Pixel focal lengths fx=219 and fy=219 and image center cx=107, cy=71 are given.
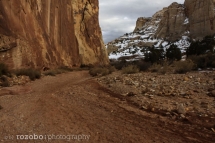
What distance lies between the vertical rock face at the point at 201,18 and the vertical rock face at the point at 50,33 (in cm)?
4462

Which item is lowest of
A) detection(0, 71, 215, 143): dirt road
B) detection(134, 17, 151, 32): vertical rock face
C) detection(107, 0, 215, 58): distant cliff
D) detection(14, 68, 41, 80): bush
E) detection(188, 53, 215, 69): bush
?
detection(0, 71, 215, 143): dirt road

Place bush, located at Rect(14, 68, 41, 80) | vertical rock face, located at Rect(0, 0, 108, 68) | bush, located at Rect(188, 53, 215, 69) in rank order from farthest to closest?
vertical rock face, located at Rect(0, 0, 108, 68) < bush, located at Rect(188, 53, 215, 69) < bush, located at Rect(14, 68, 41, 80)

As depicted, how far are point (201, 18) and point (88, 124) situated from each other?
69.9 metres

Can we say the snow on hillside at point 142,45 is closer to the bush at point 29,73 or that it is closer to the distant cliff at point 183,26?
the distant cliff at point 183,26

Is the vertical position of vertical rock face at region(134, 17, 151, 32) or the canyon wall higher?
vertical rock face at region(134, 17, 151, 32)

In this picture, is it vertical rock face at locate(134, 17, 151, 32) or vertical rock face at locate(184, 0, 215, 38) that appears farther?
vertical rock face at locate(134, 17, 151, 32)

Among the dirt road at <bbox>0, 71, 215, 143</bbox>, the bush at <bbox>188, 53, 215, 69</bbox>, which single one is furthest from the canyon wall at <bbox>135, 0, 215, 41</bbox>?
the dirt road at <bbox>0, 71, 215, 143</bbox>

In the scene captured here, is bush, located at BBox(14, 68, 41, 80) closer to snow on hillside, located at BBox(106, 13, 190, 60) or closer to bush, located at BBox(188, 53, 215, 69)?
bush, located at BBox(188, 53, 215, 69)

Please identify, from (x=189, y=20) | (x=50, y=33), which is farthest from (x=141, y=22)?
(x=50, y=33)

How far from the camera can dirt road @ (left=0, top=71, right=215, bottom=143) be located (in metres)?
4.21

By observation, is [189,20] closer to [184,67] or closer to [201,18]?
[201,18]

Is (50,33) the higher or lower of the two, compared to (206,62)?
higher

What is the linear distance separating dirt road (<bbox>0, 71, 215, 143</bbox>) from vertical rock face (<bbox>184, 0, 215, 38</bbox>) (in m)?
63.1

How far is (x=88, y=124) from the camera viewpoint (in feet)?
16.4
